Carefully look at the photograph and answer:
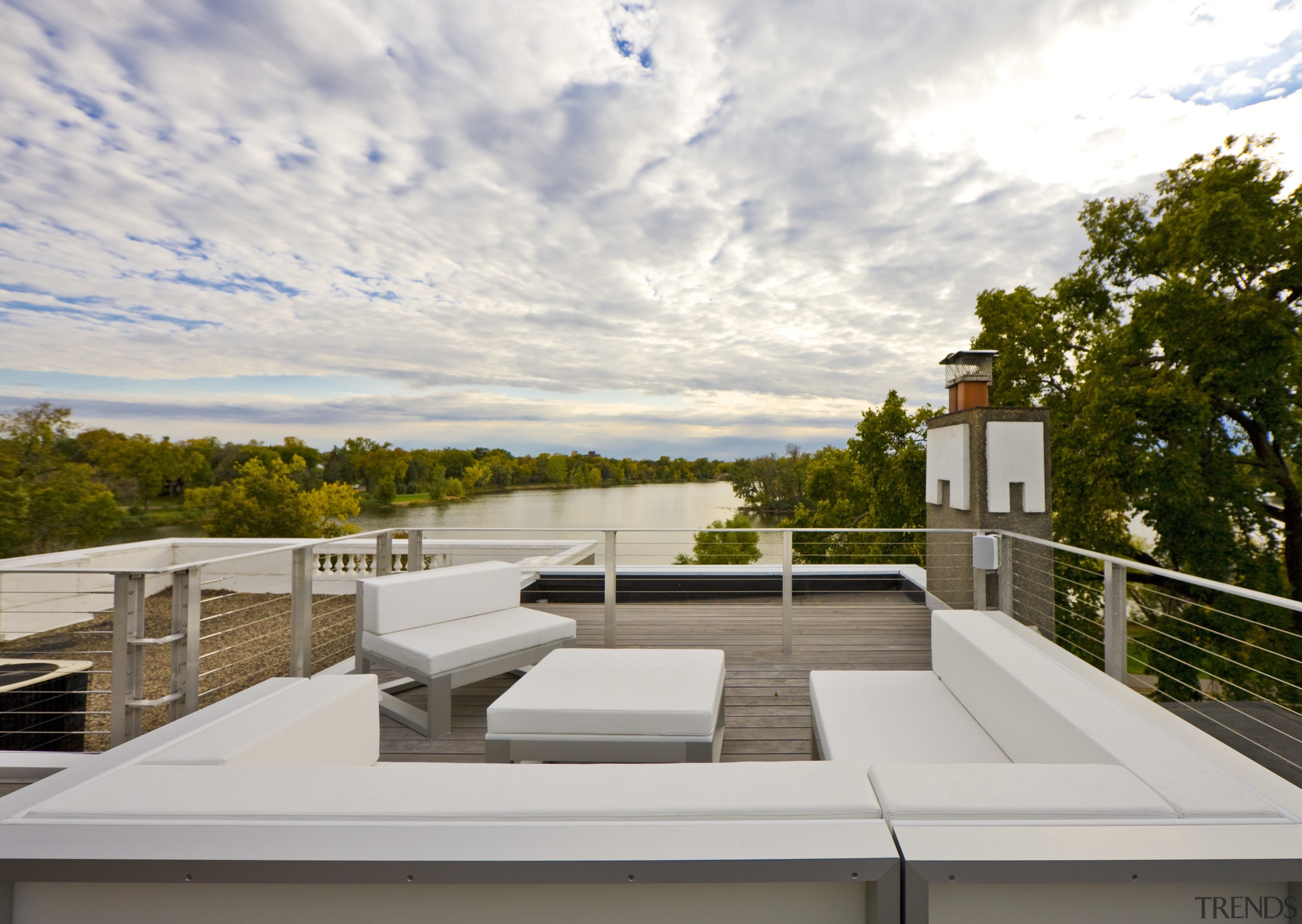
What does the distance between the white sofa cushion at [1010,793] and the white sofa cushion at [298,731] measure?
1284 mm

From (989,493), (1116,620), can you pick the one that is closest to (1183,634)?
(989,493)

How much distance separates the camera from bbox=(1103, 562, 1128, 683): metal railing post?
8.50 feet

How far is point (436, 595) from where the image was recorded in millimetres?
3436

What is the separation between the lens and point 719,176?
32.8ft

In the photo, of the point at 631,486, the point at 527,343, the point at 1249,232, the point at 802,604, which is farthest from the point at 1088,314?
the point at 631,486

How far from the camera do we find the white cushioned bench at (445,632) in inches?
115

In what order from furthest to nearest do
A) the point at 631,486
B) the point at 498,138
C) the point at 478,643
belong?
the point at 631,486 → the point at 498,138 → the point at 478,643

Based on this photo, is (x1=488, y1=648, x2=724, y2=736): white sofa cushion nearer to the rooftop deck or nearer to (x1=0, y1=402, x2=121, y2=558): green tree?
the rooftop deck

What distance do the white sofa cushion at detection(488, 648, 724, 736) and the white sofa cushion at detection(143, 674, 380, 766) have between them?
0.45 m

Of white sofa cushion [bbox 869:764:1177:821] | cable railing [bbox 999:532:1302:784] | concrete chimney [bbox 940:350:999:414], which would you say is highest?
concrete chimney [bbox 940:350:999:414]

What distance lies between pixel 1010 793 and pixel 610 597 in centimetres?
325

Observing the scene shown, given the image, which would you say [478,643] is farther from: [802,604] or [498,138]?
[498,138]

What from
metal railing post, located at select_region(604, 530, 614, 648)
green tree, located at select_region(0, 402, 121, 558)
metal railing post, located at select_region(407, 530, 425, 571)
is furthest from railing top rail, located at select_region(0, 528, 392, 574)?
green tree, located at select_region(0, 402, 121, 558)

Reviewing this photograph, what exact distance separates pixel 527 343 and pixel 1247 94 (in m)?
15.5
